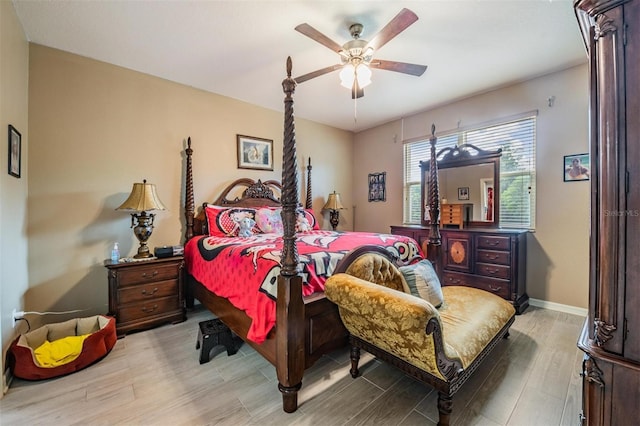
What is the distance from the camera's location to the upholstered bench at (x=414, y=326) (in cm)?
132

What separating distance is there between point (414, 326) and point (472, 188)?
3.04m

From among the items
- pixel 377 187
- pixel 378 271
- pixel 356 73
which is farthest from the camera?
pixel 377 187

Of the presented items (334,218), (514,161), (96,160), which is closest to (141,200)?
(96,160)

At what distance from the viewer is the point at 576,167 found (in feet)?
9.57

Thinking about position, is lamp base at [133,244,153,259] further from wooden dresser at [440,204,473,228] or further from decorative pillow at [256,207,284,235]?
wooden dresser at [440,204,473,228]

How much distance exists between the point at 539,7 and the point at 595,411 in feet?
8.58

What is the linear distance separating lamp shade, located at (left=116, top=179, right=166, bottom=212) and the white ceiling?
1349mm

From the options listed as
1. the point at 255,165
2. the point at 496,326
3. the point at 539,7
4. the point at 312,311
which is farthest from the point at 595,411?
the point at 255,165

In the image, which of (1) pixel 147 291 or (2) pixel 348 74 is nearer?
(2) pixel 348 74

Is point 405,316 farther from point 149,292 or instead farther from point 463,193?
point 463,193

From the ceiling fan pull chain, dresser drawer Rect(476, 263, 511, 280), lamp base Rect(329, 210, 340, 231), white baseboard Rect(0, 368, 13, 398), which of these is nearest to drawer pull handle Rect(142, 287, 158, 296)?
white baseboard Rect(0, 368, 13, 398)

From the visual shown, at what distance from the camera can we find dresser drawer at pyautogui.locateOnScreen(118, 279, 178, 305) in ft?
8.24

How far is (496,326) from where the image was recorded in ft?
6.04

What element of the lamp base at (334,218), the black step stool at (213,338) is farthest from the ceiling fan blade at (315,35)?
the lamp base at (334,218)
